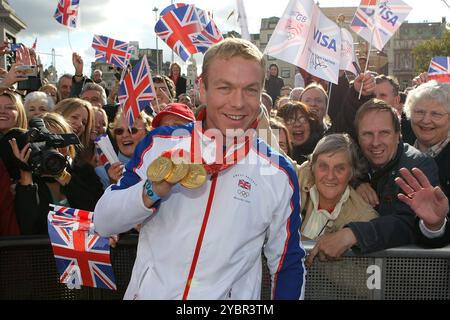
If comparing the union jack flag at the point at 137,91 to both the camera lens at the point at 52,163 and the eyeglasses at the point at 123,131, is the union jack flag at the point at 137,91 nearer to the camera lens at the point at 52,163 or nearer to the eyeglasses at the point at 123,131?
→ the eyeglasses at the point at 123,131

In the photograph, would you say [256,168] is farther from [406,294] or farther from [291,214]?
[406,294]

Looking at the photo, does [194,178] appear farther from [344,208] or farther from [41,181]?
[41,181]

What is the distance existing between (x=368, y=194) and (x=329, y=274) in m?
0.78

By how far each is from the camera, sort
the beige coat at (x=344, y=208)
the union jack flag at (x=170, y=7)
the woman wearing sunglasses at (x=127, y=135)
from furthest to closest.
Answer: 1. the union jack flag at (x=170, y=7)
2. the woman wearing sunglasses at (x=127, y=135)
3. the beige coat at (x=344, y=208)

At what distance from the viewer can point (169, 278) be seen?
2105mm

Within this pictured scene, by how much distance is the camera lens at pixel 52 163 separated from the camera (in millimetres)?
3000

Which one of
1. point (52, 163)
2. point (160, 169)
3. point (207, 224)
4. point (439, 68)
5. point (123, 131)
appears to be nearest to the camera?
point (160, 169)

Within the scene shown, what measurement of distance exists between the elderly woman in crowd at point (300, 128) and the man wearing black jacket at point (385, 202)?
4.46ft

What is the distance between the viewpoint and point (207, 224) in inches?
82.7

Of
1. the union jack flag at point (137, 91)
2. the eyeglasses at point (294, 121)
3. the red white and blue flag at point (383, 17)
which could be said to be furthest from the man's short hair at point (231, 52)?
the red white and blue flag at point (383, 17)

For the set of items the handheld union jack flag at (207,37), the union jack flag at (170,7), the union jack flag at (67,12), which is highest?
the union jack flag at (67,12)

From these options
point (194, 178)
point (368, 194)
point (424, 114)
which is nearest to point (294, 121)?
point (424, 114)

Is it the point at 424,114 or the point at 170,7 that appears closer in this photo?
the point at 424,114
